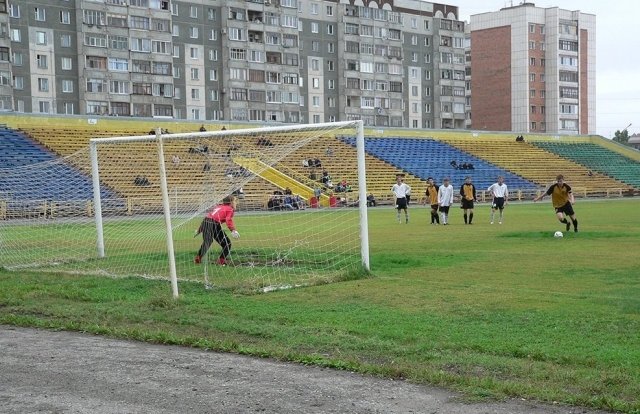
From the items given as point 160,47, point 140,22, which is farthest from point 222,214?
point 160,47

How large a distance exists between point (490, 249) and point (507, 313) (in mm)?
9150

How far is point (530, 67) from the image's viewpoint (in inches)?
4099

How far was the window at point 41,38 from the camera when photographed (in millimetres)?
69062

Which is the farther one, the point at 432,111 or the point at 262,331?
the point at 432,111

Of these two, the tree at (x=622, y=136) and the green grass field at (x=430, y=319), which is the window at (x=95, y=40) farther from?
the tree at (x=622, y=136)

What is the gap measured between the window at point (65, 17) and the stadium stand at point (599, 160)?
138ft

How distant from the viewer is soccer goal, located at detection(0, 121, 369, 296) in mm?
14688

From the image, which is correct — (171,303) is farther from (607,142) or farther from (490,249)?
(607,142)

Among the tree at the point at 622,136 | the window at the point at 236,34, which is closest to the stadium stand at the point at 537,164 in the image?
the window at the point at 236,34

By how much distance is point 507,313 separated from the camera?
990 cm

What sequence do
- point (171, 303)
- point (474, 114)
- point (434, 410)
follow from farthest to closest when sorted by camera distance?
point (474, 114), point (171, 303), point (434, 410)

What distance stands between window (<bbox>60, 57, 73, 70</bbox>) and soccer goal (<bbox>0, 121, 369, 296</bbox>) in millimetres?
50794

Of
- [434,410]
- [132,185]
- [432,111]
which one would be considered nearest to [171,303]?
[434,410]

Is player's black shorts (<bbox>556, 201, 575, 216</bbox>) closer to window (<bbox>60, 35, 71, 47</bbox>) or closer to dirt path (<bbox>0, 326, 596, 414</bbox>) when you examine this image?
dirt path (<bbox>0, 326, 596, 414</bbox>)
